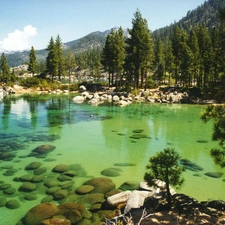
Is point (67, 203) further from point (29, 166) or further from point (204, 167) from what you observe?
point (204, 167)

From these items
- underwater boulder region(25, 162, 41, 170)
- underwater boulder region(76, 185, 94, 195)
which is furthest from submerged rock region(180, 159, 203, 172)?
underwater boulder region(25, 162, 41, 170)

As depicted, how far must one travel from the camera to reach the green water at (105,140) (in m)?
15.7

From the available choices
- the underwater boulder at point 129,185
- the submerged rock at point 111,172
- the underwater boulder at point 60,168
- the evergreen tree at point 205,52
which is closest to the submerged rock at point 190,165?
the underwater boulder at point 129,185

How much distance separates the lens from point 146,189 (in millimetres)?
12797

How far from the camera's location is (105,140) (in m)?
25.0

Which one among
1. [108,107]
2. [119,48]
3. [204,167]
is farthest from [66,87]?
[204,167]

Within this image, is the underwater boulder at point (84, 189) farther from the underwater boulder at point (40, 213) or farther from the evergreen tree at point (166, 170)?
the evergreen tree at point (166, 170)

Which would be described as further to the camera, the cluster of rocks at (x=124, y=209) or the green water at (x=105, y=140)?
the green water at (x=105, y=140)

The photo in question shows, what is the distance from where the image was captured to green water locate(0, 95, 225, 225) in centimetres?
1571

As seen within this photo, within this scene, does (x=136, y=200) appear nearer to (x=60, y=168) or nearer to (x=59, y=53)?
(x=60, y=168)

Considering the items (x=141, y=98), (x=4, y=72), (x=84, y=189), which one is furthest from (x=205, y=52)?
(x=4, y=72)

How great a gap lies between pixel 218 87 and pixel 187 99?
43.6 meters

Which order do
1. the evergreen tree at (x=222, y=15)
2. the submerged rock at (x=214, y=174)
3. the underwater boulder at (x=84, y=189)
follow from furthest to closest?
the submerged rock at (x=214, y=174), the underwater boulder at (x=84, y=189), the evergreen tree at (x=222, y=15)

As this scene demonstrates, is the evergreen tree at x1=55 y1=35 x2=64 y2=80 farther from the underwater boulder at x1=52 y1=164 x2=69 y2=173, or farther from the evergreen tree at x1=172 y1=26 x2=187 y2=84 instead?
the underwater boulder at x1=52 y1=164 x2=69 y2=173
